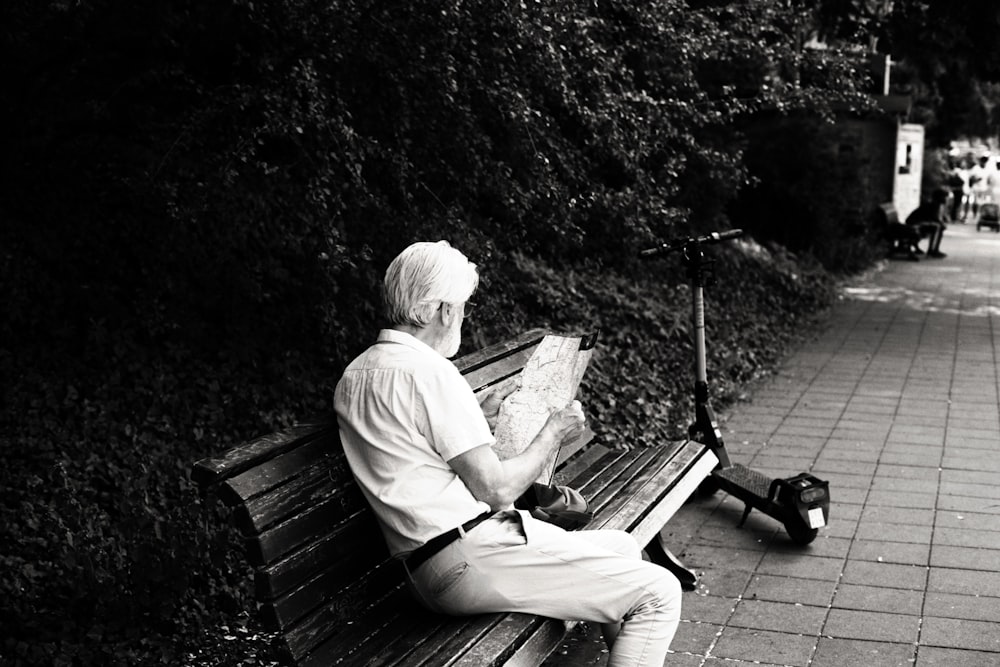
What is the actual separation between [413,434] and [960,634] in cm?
238

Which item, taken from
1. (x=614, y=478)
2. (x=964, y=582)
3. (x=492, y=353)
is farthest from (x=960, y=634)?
(x=492, y=353)

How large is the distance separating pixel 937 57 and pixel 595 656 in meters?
12.9

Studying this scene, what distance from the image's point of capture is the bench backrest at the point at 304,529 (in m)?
2.99

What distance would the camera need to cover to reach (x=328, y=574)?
3.24 meters

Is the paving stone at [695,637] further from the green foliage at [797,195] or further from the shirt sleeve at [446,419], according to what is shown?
the green foliage at [797,195]

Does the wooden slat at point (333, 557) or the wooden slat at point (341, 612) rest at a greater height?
the wooden slat at point (333, 557)

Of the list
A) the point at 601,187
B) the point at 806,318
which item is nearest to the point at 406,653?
the point at 601,187

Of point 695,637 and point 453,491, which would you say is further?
point 695,637

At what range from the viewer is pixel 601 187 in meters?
6.61

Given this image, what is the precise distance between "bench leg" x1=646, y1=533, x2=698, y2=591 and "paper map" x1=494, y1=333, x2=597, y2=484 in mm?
1506

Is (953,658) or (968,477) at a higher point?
(953,658)

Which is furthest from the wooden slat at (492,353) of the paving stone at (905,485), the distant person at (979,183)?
the distant person at (979,183)

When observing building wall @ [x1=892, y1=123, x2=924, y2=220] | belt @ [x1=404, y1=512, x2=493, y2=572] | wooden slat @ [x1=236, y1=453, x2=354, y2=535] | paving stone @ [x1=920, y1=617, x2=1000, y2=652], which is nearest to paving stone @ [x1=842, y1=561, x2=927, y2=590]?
paving stone @ [x1=920, y1=617, x2=1000, y2=652]

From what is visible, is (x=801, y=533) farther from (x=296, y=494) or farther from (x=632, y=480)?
(x=296, y=494)
